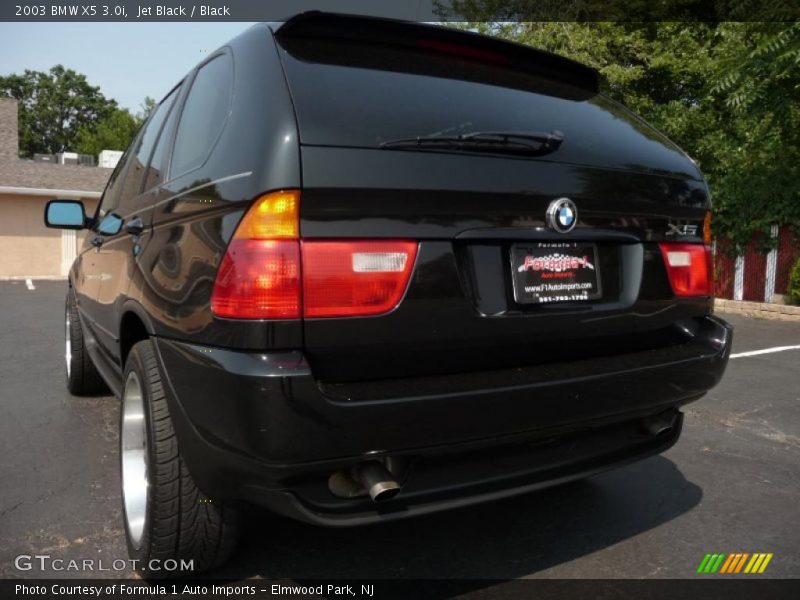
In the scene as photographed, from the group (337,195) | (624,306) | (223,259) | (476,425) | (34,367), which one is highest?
(337,195)

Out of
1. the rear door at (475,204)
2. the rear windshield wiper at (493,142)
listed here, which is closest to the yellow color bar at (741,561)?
the rear door at (475,204)

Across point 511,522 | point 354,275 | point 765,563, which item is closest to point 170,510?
point 354,275

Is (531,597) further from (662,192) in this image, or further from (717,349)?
(662,192)

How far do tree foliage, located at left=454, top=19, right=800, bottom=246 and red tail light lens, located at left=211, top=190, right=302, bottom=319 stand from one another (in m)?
8.47

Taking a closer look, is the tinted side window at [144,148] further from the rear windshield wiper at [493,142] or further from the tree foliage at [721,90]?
the tree foliage at [721,90]

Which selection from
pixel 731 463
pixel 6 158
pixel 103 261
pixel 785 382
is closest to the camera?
pixel 103 261

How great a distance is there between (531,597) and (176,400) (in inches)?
52.9

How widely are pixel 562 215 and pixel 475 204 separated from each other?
0.32m

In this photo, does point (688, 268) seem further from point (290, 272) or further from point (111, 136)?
point (111, 136)

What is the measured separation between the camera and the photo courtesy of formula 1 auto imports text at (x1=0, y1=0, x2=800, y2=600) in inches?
70.7

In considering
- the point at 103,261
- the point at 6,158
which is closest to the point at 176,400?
the point at 103,261

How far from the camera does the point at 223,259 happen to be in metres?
1.84

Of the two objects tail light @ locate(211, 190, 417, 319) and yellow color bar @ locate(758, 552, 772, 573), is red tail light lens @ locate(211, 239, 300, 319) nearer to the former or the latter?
tail light @ locate(211, 190, 417, 319)

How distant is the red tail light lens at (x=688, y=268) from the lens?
2.41 metres
